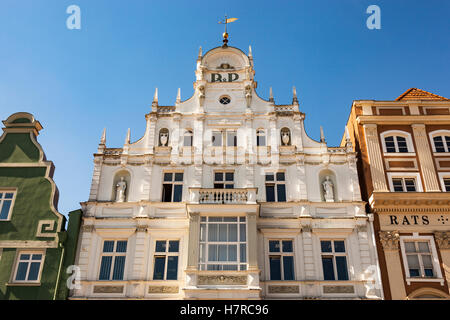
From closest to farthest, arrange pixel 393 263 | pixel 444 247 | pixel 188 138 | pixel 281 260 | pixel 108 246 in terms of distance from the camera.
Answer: pixel 393 263, pixel 444 247, pixel 281 260, pixel 108 246, pixel 188 138

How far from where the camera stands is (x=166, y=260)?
23.1 m

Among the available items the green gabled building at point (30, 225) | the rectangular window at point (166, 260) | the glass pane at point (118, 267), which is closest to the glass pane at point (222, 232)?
the rectangular window at point (166, 260)

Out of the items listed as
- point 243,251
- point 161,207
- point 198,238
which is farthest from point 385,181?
point 161,207

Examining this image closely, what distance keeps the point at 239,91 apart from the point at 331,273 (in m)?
12.3

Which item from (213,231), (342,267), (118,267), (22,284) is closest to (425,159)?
(342,267)

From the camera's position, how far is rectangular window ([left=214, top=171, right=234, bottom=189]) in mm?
25297

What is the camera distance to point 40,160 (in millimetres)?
25375

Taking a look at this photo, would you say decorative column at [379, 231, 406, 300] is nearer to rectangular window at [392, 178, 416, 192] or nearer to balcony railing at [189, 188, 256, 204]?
rectangular window at [392, 178, 416, 192]

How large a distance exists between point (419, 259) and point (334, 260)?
14.2 ft

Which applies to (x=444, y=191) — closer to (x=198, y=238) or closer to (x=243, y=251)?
(x=243, y=251)

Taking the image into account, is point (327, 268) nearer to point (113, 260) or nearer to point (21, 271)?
point (113, 260)

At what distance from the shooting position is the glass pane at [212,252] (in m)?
22.2

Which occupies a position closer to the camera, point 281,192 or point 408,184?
point 281,192

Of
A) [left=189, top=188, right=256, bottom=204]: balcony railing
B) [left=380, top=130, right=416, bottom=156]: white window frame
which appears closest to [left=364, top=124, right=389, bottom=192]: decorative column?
[left=380, top=130, right=416, bottom=156]: white window frame
